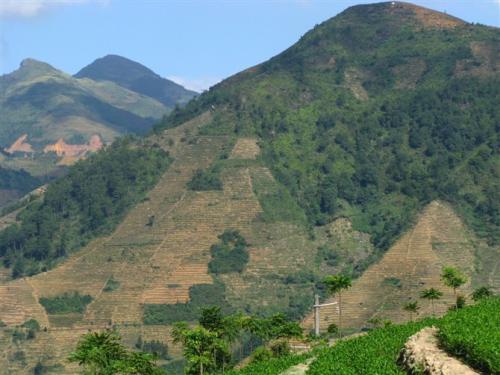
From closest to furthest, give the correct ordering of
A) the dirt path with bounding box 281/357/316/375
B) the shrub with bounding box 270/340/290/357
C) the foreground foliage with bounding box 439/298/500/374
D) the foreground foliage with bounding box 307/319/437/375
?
the foreground foliage with bounding box 439/298/500/374, the foreground foliage with bounding box 307/319/437/375, the dirt path with bounding box 281/357/316/375, the shrub with bounding box 270/340/290/357

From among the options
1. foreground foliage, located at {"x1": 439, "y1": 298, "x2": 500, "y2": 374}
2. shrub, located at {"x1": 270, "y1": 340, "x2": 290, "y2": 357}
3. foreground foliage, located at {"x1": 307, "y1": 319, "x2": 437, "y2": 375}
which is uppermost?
foreground foliage, located at {"x1": 439, "y1": 298, "x2": 500, "y2": 374}

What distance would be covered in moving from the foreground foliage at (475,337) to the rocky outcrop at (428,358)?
0.79m

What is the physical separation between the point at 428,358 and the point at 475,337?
3.79m

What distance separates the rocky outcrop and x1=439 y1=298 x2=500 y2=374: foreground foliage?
0.79 meters

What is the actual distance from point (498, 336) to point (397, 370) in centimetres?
860

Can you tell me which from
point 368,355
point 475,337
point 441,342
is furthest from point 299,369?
point 475,337

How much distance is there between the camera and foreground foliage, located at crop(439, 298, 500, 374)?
9481 centimetres

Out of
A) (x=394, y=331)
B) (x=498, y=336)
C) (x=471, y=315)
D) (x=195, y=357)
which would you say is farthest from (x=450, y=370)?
(x=195, y=357)

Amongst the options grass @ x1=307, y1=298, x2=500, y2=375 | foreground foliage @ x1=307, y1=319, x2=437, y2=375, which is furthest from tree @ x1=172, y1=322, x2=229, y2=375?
grass @ x1=307, y1=298, x2=500, y2=375

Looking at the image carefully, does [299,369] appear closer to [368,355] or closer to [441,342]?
[368,355]

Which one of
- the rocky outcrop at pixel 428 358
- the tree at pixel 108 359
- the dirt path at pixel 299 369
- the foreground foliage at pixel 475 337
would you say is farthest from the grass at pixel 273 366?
the tree at pixel 108 359

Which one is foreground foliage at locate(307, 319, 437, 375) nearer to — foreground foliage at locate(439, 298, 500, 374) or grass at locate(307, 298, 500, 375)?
grass at locate(307, 298, 500, 375)

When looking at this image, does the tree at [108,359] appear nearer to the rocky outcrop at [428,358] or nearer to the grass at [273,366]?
the grass at [273,366]

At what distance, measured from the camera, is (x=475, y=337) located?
325 ft
